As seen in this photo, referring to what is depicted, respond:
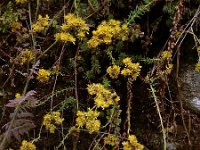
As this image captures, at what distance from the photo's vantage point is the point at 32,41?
2.05m

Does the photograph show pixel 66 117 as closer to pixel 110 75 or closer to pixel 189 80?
pixel 110 75

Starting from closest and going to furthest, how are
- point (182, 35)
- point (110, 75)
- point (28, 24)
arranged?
point (110, 75)
point (182, 35)
point (28, 24)

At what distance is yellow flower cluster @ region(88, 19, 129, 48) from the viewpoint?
70.4 inches

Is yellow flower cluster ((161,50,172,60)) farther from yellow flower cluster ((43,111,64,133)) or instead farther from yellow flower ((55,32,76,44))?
yellow flower cluster ((43,111,64,133))

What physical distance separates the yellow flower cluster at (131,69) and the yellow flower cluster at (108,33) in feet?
0.41

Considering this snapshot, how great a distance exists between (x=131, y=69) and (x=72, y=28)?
0.35 metres

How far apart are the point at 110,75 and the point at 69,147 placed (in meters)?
0.40

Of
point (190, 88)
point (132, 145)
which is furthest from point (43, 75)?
point (190, 88)

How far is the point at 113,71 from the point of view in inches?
71.2

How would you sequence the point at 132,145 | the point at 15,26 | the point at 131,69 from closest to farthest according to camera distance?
the point at 132,145 → the point at 131,69 → the point at 15,26

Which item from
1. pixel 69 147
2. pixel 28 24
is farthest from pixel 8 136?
pixel 28 24

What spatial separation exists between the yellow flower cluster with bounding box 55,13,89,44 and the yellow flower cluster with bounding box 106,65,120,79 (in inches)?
8.1

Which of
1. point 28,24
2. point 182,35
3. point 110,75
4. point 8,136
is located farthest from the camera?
point 28,24

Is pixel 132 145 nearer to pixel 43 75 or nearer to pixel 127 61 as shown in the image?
pixel 127 61
